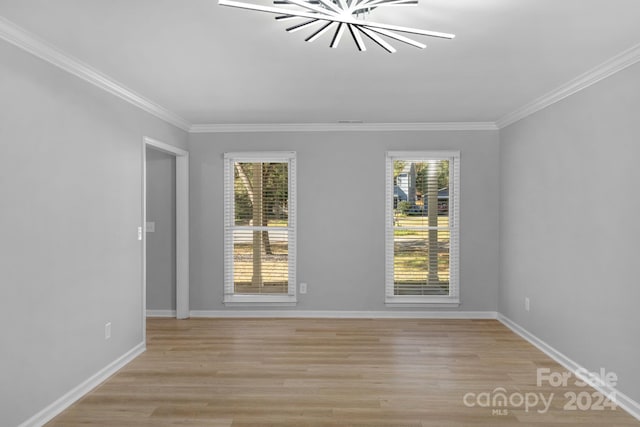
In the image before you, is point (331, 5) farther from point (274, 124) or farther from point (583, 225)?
point (274, 124)

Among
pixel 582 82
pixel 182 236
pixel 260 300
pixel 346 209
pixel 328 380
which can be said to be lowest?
pixel 328 380

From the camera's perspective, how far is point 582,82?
354 cm

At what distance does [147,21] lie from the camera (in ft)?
8.21

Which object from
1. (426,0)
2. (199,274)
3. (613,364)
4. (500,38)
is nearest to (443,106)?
(500,38)

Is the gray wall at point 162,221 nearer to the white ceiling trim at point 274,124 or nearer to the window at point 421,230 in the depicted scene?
the white ceiling trim at point 274,124

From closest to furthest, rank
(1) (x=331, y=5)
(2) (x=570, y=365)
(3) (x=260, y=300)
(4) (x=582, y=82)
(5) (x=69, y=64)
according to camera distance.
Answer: (1) (x=331, y=5) < (5) (x=69, y=64) < (4) (x=582, y=82) < (2) (x=570, y=365) < (3) (x=260, y=300)

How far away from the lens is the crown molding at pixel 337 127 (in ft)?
17.9

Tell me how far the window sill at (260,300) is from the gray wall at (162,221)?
793 millimetres

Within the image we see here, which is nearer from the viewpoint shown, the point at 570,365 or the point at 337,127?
the point at 570,365

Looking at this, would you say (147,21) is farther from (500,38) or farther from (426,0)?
(500,38)

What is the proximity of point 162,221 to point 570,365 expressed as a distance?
4.84 metres

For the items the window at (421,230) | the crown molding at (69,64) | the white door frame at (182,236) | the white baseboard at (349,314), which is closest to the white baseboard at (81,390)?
the white door frame at (182,236)

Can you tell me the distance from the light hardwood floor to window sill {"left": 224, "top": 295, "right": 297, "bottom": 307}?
46cm

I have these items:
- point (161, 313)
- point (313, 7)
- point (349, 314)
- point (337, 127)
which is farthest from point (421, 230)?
point (313, 7)
